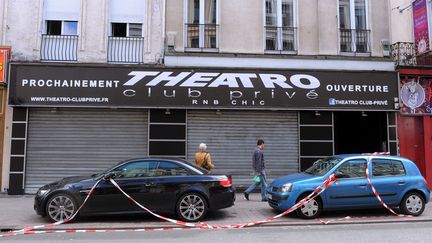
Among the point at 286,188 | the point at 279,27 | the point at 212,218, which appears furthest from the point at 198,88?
the point at 286,188

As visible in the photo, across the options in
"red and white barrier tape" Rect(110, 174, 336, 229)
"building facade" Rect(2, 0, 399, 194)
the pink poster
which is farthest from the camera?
the pink poster

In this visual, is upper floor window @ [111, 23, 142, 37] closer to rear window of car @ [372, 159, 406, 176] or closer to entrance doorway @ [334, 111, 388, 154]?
entrance doorway @ [334, 111, 388, 154]

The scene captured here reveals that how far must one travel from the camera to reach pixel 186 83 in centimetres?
1428

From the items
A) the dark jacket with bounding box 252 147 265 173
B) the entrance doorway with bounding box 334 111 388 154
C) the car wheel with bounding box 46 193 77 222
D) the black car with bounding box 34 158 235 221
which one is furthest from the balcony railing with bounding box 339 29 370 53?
the car wheel with bounding box 46 193 77 222

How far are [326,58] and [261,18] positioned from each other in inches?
105

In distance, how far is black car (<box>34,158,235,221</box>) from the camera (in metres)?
9.46

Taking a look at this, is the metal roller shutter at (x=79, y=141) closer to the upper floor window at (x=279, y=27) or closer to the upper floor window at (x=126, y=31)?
the upper floor window at (x=126, y=31)

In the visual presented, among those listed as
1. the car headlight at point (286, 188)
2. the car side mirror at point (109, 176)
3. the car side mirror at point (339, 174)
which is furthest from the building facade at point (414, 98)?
the car side mirror at point (109, 176)

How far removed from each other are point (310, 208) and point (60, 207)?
555 cm

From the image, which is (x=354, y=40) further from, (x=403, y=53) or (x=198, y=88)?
(x=198, y=88)

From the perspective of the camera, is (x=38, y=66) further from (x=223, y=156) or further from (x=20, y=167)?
(x=223, y=156)

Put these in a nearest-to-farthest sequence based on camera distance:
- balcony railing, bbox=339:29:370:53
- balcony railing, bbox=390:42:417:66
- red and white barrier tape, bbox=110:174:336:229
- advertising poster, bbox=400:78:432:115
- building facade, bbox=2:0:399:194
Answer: red and white barrier tape, bbox=110:174:336:229, building facade, bbox=2:0:399:194, advertising poster, bbox=400:78:432:115, balcony railing, bbox=390:42:417:66, balcony railing, bbox=339:29:370:53

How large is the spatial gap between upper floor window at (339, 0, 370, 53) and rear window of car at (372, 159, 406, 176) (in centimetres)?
627

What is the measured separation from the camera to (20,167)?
45.4 feet
